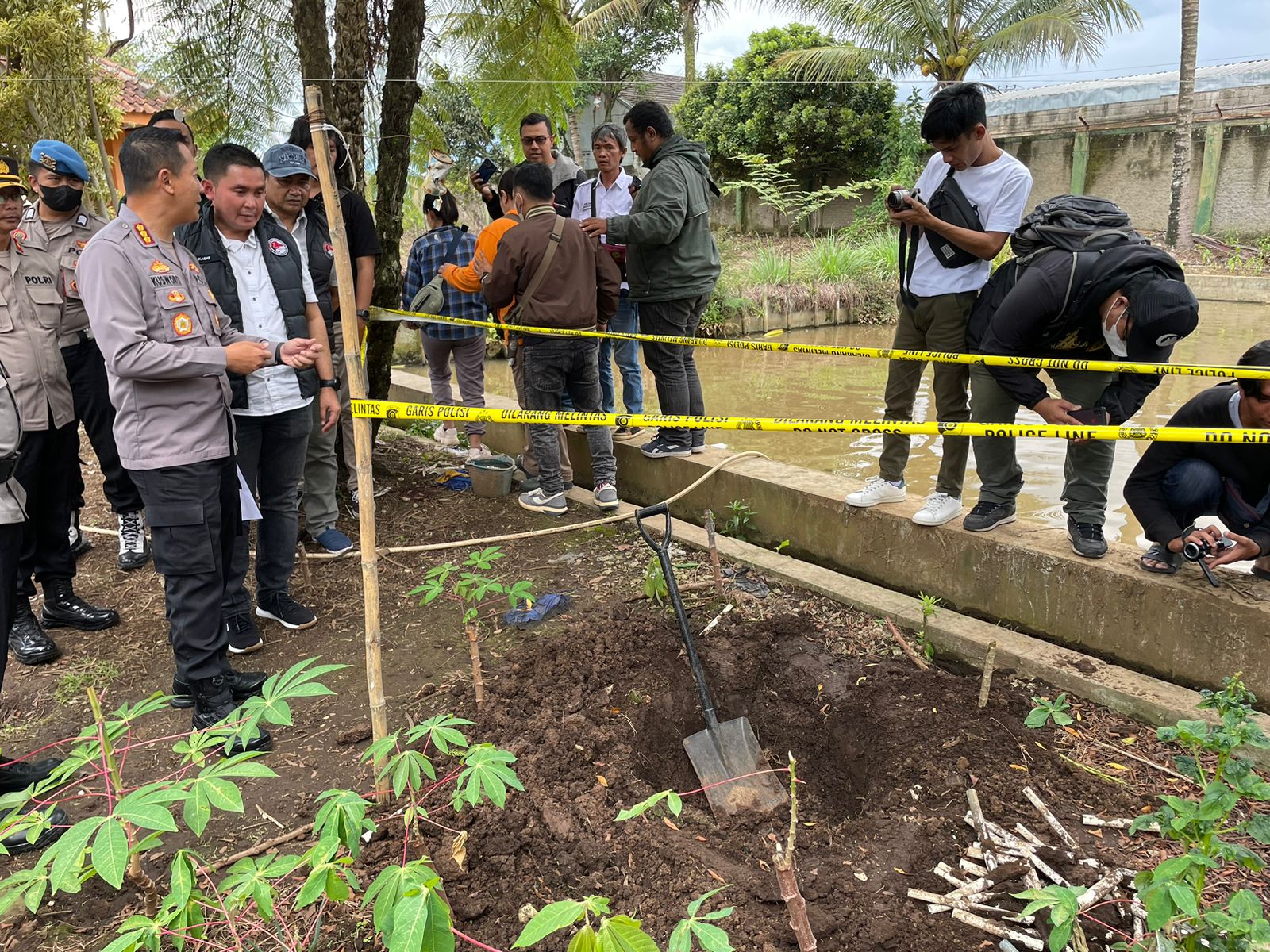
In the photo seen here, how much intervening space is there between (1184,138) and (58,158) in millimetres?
16166

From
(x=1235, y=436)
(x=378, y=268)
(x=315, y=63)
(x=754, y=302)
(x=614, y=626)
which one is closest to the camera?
(x=1235, y=436)

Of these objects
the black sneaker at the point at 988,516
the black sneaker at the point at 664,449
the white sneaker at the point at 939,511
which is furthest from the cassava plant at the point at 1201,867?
the black sneaker at the point at 664,449

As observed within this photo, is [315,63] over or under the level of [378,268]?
over

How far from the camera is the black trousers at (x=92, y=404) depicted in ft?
13.0

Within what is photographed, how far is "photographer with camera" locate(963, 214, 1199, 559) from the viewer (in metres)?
2.94

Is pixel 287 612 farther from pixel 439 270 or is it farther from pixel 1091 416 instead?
pixel 1091 416

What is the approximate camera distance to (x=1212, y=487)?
3094 millimetres

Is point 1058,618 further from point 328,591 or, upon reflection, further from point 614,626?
point 328,591

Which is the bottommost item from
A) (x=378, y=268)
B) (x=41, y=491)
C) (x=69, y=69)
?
(x=41, y=491)

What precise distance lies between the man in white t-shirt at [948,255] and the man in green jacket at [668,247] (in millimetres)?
1181

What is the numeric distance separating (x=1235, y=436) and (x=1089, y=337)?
0.65 meters

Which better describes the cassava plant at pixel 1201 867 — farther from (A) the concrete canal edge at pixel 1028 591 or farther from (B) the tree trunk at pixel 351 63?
(B) the tree trunk at pixel 351 63

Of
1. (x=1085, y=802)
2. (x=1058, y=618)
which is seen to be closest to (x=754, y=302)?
(x=1058, y=618)

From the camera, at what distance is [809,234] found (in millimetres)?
17438
